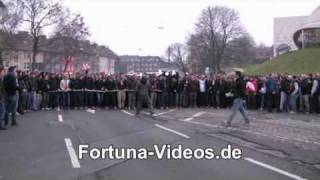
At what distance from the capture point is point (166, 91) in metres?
28.4

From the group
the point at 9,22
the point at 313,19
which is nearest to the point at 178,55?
the point at 313,19

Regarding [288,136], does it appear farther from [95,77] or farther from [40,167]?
[95,77]

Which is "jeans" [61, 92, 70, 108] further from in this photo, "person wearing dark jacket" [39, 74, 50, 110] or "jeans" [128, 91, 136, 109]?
"jeans" [128, 91, 136, 109]

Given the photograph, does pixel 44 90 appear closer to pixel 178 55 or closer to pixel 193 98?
pixel 193 98

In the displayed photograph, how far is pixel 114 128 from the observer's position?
17.1m

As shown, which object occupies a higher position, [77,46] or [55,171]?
[77,46]

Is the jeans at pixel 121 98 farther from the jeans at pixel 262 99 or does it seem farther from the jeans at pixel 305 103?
the jeans at pixel 305 103

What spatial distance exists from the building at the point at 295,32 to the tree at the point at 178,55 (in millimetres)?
19836

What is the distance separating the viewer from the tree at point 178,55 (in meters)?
105

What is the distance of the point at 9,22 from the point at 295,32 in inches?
2067

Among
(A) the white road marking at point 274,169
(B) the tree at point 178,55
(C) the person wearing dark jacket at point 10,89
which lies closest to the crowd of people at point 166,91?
(C) the person wearing dark jacket at point 10,89

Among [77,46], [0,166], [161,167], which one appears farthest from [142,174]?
[77,46]

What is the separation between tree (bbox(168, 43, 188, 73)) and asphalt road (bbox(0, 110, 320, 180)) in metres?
86.3

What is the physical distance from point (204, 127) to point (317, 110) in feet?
34.7
